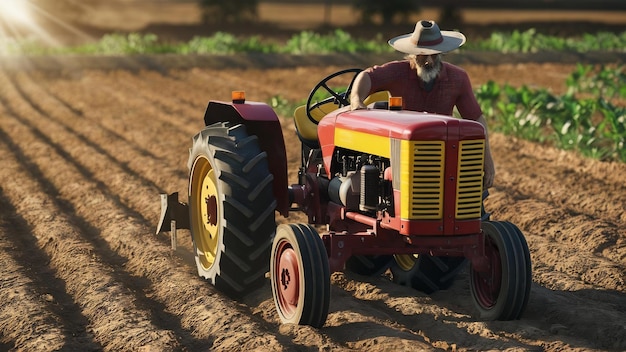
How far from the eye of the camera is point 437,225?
213 inches

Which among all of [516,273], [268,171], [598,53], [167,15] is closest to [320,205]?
[268,171]

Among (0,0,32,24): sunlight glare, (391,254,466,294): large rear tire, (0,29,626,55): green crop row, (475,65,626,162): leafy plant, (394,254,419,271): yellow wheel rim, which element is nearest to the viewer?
(391,254,466,294): large rear tire

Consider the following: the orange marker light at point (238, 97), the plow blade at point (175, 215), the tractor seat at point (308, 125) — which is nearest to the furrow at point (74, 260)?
the plow blade at point (175, 215)

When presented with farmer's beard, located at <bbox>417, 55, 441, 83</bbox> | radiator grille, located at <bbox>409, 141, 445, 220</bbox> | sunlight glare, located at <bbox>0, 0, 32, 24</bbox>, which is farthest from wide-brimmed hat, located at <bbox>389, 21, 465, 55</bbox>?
sunlight glare, located at <bbox>0, 0, 32, 24</bbox>

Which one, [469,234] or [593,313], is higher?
[469,234]

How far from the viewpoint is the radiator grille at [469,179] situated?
537 centimetres

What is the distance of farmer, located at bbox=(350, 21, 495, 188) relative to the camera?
6.00 m

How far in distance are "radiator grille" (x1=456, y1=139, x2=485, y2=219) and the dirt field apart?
2.18 feet

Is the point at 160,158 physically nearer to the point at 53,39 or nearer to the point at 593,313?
the point at 593,313

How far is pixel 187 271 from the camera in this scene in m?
6.88

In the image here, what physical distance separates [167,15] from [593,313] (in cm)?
4880

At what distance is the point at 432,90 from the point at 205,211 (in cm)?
171

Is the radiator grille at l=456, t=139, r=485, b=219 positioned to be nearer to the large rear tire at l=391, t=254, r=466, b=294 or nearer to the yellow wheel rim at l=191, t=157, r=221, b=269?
the large rear tire at l=391, t=254, r=466, b=294

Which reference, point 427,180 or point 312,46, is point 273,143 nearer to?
point 427,180
